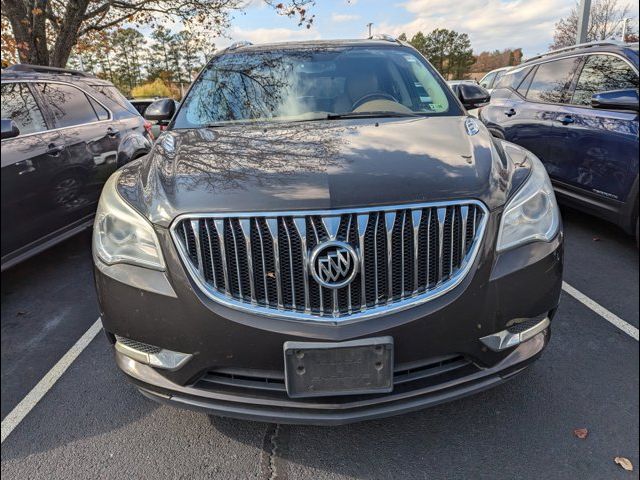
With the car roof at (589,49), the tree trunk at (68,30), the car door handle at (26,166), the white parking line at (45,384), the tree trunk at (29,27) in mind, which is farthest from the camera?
the tree trunk at (68,30)

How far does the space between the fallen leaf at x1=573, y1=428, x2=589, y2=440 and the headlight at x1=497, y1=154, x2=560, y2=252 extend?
80cm

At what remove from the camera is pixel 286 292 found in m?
1.64

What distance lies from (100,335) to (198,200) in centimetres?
175

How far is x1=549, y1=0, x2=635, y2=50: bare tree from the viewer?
194 inches

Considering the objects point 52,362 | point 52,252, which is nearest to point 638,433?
point 52,362

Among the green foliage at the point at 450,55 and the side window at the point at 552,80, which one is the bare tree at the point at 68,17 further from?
the green foliage at the point at 450,55

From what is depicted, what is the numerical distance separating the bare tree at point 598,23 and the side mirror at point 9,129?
204 inches

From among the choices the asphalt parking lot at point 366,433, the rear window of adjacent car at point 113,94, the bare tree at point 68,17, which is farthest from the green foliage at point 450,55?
the asphalt parking lot at point 366,433

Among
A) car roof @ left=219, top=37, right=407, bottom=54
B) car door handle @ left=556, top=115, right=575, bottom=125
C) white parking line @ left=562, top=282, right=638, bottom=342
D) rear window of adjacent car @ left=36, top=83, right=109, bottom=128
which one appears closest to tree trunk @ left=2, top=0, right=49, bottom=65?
rear window of adjacent car @ left=36, top=83, right=109, bottom=128

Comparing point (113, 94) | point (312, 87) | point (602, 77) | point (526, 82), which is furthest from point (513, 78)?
point (113, 94)

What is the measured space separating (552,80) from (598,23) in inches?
38.7

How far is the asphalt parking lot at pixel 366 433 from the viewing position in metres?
1.83

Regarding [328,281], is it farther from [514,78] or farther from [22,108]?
[514,78]

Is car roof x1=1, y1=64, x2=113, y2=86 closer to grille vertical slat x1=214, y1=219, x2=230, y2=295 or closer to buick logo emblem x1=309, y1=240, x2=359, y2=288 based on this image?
grille vertical slat x1=214, y1=219, x2=230, y2=295
